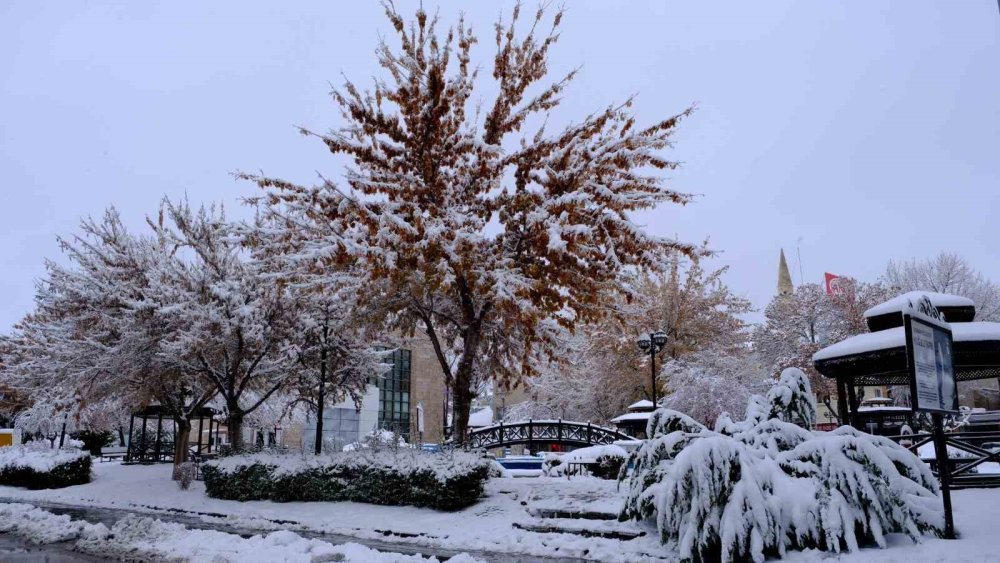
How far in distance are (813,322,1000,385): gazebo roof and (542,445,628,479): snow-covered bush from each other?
5293 mm

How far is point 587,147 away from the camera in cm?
1314

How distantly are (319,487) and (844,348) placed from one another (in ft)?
33.4

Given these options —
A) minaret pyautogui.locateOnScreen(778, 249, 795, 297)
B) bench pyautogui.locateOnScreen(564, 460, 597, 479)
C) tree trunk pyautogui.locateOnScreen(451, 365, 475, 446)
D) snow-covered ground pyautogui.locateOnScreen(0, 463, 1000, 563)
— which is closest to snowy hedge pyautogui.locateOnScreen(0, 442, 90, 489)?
snow-covered ground pyautogui.locateOnScreen(0, 463, 1000, 563)

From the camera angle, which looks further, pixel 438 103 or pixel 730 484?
pixel 438 103

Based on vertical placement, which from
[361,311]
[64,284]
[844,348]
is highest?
[64,284]

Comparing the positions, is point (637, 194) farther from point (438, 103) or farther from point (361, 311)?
point (361, 311)

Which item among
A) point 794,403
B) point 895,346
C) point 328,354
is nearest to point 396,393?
point 328,354

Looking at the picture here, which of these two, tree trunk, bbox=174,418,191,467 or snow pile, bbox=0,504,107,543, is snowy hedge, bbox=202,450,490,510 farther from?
tree trunk, bbox=174,418,191,467

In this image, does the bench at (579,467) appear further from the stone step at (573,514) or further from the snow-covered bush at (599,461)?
the stone step at (573,514)

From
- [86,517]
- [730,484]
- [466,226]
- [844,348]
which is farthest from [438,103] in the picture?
[86,517]

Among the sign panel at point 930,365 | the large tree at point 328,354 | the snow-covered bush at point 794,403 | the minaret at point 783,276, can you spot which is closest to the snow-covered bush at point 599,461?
the large tree at point 328,354

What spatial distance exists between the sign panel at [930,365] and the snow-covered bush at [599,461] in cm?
816

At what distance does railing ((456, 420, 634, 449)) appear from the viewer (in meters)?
26.0

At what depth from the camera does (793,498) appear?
260 inches
